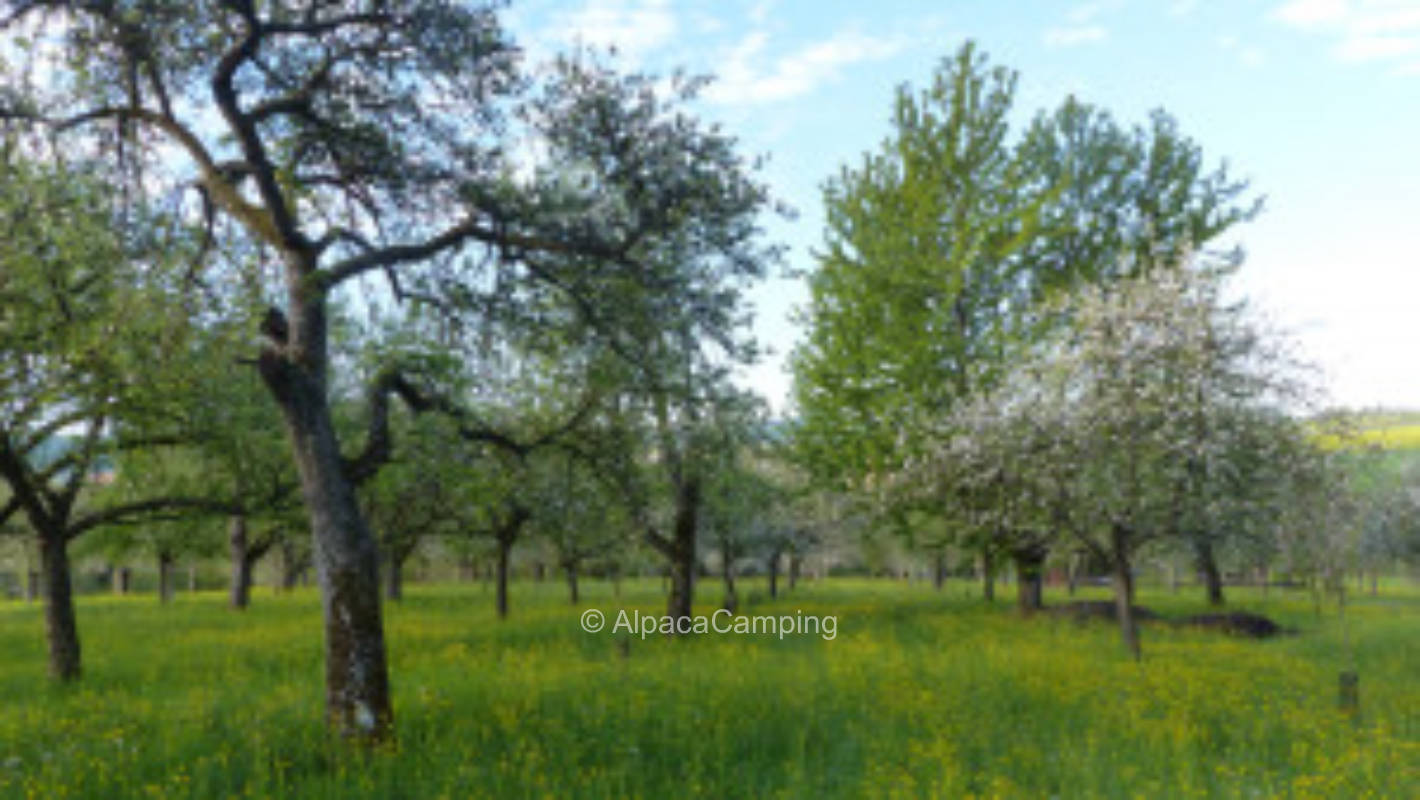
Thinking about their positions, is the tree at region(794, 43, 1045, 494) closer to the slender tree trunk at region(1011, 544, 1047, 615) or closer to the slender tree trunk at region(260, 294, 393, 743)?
the slender tree trunk at region(1011, 544, 1047, 615)

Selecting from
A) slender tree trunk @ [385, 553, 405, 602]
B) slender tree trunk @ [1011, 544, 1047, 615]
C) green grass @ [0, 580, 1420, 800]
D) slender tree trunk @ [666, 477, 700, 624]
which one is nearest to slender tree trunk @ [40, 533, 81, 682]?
green grass @ [0, 580, 1420, 800]

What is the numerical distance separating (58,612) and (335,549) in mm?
10601

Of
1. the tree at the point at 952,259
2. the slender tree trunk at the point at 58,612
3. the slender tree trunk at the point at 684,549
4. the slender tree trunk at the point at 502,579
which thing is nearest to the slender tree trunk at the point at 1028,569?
the tree at the point at 952,259

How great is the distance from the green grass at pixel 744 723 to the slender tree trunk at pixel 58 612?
0.48 m

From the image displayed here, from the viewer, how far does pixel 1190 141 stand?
29078 mm

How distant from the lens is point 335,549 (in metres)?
9.23

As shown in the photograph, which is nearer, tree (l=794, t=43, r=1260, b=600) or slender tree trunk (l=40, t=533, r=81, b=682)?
slender tree trunk (l=40, t=533, r=81, b=682)

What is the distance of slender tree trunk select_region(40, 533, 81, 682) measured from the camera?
607 inches

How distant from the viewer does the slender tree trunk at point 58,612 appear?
1542cm

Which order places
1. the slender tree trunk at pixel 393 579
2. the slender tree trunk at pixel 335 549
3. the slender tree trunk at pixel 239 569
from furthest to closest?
1. the slender tree trunk at pixel 393 579
2. the slender tree trunk at pixel 239 569
3. the slender tree trunk at pixel 335 549

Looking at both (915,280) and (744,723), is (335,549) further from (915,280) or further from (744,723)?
(915,280)

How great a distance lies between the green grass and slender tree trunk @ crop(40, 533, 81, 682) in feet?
1.57

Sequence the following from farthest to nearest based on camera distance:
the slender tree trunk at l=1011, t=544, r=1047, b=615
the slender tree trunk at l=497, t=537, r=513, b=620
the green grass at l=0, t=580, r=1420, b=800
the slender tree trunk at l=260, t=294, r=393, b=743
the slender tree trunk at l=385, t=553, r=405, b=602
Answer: the slender tree trunk at l=385, t=553, r=405, b=602
the slender tree trunk at l=497, t=537, r=513, b=620
the slender tree trunk at l=1011, t=544, r=1047, b=615
the slender tree trunk at l=260, t=294, r=393, b=743
the green grass at l=0, t=580, r=1420, b=800

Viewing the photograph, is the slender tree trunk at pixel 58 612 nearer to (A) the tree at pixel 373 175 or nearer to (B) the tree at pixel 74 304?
(B) the tree at pixel 74 304
